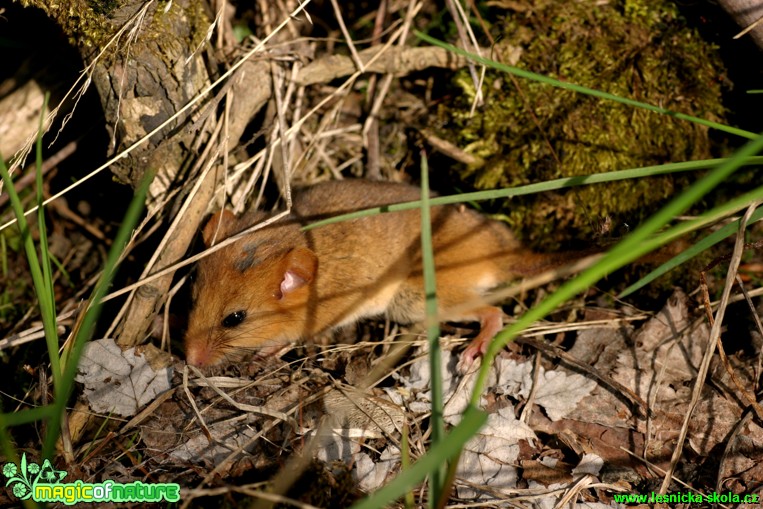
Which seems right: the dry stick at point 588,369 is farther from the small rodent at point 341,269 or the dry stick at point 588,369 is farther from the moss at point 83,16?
the moss at point 83,16

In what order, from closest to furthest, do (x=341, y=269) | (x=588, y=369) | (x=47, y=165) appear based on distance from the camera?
(x=588, y=369)
(x=341, y=269)
(x=47, y=165)

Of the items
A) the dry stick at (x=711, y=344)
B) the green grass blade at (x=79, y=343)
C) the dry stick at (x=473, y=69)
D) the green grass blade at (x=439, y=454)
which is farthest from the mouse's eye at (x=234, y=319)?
the dry stick at (x=711, y=344)

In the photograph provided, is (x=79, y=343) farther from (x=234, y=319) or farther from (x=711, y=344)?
(x=711, y=344)

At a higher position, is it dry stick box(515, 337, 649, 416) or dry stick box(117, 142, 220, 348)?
dry stick box(117, 142, 220, 348)

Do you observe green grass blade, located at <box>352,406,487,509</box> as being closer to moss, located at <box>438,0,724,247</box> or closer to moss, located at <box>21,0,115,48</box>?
moss, located at <box>438,0,724,247</box>

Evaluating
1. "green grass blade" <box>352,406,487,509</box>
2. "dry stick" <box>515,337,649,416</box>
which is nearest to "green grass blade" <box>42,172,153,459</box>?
"green grass blade" <box>352,406,487,509</box>

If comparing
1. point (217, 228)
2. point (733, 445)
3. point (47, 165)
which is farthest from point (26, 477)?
point (733, 445)

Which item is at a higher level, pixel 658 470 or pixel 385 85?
pixel 385 85

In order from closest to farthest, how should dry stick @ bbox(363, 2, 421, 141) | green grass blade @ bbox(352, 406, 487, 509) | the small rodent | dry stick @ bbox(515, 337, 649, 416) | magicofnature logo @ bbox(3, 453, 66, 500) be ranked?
green grass blade @ bbox(352, 406, 487, 509)
magicofnature logo @ bbox(3, 453, 66, 500)
dry stick @ bbox(515, 337, 649, 416)
the small rodent
dry stick @ bbox(363, 2, 421, 141)
